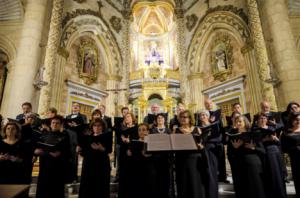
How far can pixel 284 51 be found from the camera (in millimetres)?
6691

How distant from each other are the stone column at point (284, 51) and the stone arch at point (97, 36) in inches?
372

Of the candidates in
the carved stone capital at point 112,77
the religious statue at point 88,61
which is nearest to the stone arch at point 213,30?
the carved stone capital at point 112,77

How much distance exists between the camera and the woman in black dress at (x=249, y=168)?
2816 mm

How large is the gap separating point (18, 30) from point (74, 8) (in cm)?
392

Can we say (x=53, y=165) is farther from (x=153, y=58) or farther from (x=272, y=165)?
(x=153, y=58)

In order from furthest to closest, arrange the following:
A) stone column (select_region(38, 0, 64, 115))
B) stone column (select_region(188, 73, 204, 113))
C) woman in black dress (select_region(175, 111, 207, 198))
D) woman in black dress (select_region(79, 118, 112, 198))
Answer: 1. stone column (select_region(188, 73, 204, 113))
2. stone column (select_region(38, 0, 64, 115))
3. woman in black dress (select_region(79, 118, 112, 198))
4. woman in black dress (select_region(175, 111, 207, 198))

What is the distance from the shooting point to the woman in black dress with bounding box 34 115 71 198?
298cm

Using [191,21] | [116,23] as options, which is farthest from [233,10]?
[116,23]

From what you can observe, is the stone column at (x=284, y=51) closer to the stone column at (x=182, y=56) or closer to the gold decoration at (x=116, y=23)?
the stone column at (x=182, y=56)

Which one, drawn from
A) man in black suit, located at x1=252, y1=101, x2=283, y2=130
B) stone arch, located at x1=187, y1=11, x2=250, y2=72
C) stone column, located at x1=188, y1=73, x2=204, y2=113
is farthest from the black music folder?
stone column, located at x1=188, y1=73, x2=204, y2=113

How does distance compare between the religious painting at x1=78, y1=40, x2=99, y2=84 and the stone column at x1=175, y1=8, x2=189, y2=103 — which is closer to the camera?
the religious painting at x1=78, y1=40, x2=99, y2=84

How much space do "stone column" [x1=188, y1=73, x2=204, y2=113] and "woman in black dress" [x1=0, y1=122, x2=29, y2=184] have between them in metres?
10.6

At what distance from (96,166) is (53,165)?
672 mm

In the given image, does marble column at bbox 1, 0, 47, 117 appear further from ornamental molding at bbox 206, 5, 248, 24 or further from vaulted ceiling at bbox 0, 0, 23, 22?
ornamental molding at bbox 206, 5, 248, 24
